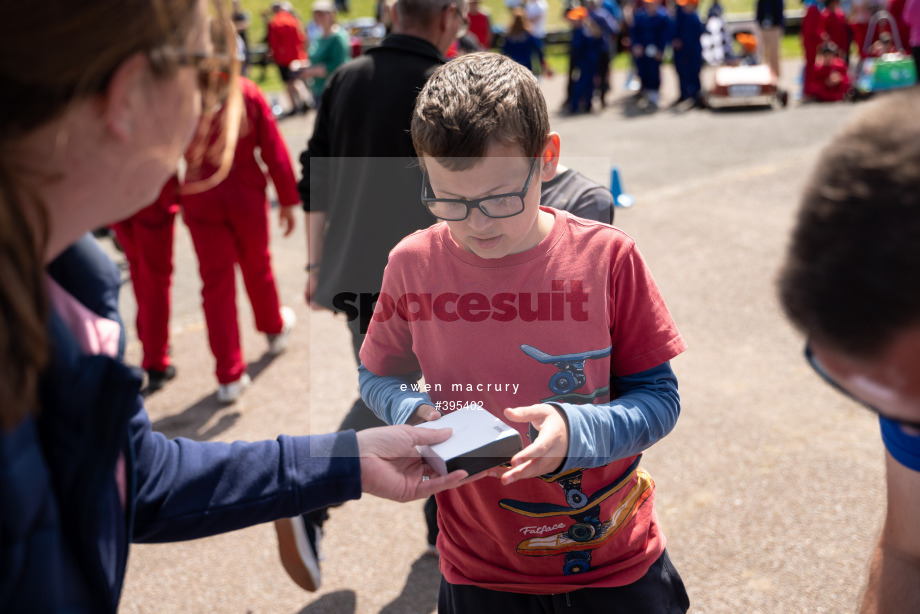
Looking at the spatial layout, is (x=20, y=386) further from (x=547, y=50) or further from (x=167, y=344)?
(x=547, y=50)

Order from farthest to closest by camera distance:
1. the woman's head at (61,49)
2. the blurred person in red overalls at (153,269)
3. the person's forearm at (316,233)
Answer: the blurred person in red overalls at (153,269) → the person's forearm at (316,233) → the woman's head at (61,49)

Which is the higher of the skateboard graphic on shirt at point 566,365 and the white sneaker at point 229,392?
the skateboard graphic on shirt at point 566,365

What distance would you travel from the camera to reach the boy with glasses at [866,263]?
2.96ft

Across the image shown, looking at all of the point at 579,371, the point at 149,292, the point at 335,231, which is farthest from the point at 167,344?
the point at 579,371

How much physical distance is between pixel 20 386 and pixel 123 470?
1.03 feet

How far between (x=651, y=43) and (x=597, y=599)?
13.5 meters

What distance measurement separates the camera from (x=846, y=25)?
12875mm

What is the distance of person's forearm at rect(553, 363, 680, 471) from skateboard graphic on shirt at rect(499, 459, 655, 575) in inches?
5.7

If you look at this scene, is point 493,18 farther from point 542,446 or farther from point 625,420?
point 542,446

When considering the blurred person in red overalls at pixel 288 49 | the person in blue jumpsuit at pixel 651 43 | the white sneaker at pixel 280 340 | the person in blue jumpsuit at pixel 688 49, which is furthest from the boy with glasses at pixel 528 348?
the blurred person in red overalls at pixel 288 49

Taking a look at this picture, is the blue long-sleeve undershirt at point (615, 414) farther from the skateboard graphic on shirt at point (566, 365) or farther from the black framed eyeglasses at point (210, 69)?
the black framed eyeglasses at point (210, 69)

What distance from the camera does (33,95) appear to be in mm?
875

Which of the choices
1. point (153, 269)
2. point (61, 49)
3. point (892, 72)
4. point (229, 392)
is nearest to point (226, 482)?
point (61, 49)

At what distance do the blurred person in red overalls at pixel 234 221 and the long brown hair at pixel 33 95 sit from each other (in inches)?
141
